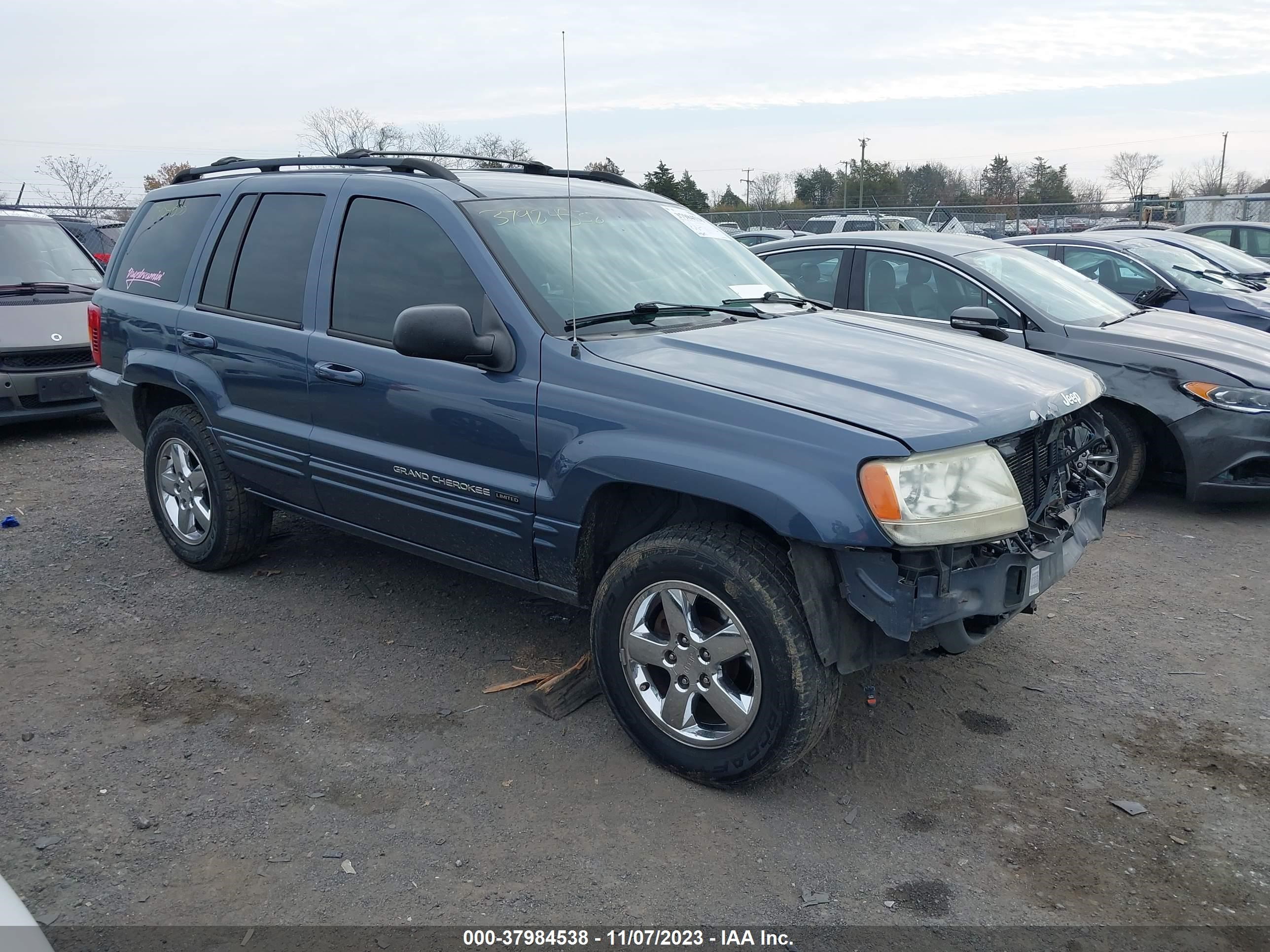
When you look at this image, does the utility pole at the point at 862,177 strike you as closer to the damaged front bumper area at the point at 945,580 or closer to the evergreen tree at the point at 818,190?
the evergreen tree at the point at 818,190

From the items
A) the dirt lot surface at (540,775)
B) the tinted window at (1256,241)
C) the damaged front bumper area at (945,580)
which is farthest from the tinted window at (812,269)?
the tinted window at (1256,241)

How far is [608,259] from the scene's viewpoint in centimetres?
405

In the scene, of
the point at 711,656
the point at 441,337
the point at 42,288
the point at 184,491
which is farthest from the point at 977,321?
the point at 42,288

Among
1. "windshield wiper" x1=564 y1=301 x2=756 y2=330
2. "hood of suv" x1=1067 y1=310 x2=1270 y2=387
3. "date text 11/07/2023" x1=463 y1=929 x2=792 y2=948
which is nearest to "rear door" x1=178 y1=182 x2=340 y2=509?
"windshield wiper" x1=564 y1=301 x2=756 y2=330

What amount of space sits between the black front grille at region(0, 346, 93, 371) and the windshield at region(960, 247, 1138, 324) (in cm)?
674

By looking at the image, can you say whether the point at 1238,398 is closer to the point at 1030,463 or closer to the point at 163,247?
the point at 1030,463

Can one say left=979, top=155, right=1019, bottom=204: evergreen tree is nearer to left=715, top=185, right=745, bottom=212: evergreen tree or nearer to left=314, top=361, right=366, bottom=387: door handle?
left=715, top=185, right=745, bottom=212: evergreen tree

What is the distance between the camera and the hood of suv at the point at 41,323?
805 cm

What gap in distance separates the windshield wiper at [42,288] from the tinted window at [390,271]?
542 cm

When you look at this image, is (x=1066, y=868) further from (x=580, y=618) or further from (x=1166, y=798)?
→ (x=580, y=618)

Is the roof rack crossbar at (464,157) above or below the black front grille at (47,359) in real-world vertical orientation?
above

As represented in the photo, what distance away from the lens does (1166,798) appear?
10.8ft

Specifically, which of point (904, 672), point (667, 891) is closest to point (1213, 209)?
point (904, 672)

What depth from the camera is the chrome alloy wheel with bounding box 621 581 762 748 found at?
3.21 metres
